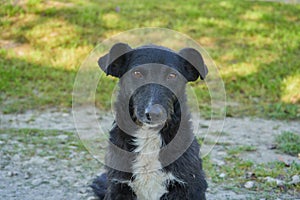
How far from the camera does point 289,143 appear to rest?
6941 mm

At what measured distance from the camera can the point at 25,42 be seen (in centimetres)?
1134

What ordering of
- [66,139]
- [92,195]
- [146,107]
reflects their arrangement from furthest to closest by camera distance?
[66,139] → [92,195] → [146,107]

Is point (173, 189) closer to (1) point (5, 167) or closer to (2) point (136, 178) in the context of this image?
(2) point (136, 178)

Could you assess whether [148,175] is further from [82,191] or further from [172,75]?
[82,191]

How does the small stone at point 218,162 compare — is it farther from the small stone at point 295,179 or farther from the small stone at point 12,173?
the small stone at point 12,173

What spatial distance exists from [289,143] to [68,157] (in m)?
2.80

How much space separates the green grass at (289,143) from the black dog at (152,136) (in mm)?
2697

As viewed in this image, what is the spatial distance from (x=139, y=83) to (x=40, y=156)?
2.80 metres

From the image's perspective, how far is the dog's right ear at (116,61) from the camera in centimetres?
435

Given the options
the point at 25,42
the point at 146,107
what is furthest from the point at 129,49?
the point at 25,42

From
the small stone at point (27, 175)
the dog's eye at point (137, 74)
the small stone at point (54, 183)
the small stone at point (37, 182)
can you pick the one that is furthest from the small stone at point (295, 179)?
the small stone at point (27, 175)

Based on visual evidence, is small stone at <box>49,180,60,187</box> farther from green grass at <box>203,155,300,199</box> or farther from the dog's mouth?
the dog's mouth

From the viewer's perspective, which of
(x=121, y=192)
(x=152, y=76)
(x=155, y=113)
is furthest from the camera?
(x=121, y=192)

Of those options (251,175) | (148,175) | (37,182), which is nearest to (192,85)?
(251,175)
